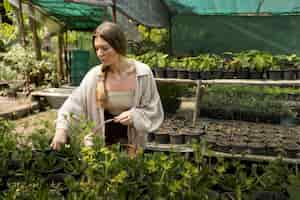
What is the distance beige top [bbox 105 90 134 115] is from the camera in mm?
2289

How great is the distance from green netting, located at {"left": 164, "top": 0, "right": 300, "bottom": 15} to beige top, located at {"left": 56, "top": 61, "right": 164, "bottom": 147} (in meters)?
5.38

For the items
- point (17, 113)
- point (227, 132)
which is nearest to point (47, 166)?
point (227, 132)

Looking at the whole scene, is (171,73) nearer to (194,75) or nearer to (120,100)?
(194,75)

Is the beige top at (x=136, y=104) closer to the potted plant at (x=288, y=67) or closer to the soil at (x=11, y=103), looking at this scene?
the potted plant at (x=288, y=67)

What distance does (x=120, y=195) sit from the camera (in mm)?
1573

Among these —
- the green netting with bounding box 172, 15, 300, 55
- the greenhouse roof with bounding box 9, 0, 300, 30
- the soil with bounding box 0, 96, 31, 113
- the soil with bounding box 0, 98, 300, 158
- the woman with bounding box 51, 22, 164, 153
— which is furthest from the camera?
the green netting with bounding box 172, 15, 300, 55

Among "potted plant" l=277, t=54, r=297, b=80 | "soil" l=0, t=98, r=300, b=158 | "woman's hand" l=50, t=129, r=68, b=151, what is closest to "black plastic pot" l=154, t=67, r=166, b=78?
"soil" l=0, t=98, r=300, b=158

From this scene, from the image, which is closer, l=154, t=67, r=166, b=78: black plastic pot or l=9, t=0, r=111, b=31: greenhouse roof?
l=154, t=67, r=166, b=78: black plastic pot

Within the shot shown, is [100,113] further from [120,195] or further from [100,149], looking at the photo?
[120,195]

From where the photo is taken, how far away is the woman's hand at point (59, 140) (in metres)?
2.02

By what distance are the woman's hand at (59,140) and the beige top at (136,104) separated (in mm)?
210

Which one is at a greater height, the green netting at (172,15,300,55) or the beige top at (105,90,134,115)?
the green netting at (172,15,300,55)

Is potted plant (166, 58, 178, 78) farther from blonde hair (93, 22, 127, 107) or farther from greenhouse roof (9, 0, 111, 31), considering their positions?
blonde hair (93, 22, 127, 107)

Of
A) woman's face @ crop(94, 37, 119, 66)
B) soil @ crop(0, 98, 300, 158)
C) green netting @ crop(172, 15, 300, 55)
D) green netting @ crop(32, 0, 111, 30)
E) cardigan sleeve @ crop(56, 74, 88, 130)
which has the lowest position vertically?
soil @ crop(0, 98, 300, 158)
